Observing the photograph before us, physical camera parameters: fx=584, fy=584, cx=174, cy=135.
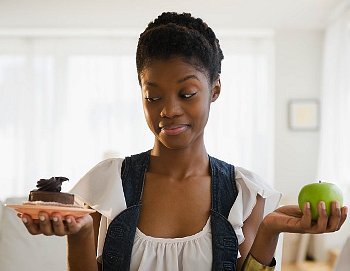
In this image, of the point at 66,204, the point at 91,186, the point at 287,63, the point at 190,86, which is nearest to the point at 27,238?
the point at 91,186

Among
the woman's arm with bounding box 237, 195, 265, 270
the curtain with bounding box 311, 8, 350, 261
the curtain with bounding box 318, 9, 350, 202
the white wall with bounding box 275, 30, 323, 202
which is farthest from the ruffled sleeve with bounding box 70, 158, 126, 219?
the white wall with bounding box 275, 30, 323, 202

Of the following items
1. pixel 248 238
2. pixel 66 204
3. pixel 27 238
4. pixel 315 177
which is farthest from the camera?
pixel 315 177

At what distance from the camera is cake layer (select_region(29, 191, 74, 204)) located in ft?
3.78

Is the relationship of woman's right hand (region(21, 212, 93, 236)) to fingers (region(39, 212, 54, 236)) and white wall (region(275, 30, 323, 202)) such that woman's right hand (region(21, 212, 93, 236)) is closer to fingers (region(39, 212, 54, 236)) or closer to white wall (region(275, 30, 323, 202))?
fingers (region(39, 212, 54, 236))

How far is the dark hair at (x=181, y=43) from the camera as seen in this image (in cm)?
118

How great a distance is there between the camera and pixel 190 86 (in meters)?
1.16

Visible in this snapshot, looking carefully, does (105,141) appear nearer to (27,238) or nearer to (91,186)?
(27,238)

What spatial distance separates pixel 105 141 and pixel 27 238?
13.8 feet

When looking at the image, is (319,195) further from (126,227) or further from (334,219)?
(126,227)

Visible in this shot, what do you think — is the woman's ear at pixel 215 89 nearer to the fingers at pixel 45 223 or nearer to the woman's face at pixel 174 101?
the woman's face at pixel 174 101

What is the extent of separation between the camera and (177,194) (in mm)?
1274

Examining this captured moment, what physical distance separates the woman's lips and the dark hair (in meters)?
0.13

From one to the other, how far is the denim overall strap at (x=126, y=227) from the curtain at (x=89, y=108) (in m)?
4.93

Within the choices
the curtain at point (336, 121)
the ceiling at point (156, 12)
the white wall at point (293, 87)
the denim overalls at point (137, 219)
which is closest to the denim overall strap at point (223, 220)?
the denim overalls at point (137, 219)
